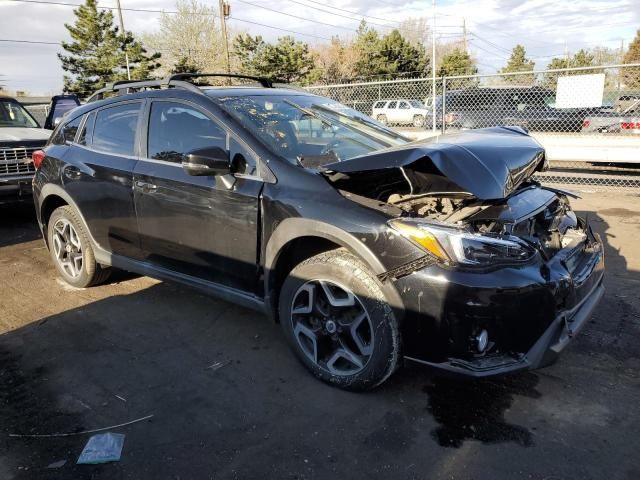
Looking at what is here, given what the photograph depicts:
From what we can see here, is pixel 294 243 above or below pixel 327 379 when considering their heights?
above

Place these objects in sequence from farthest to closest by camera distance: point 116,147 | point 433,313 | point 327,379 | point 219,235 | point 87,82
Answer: point 87,82 → point 116,147 → point 219,235 → point 327,379 → point 433,313

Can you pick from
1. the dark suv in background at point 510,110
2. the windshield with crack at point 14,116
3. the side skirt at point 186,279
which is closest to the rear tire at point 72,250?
the side skirt at point 186,279

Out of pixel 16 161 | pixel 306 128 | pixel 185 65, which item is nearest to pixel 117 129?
pixel 306 128

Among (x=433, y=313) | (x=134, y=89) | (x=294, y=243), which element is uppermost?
(x=134, y=89)

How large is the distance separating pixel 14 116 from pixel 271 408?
894cm

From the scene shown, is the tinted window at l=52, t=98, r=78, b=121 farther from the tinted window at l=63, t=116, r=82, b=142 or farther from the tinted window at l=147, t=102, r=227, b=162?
the tinted window at l=147, t=102, r=227, b=162

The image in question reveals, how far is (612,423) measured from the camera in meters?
2.75

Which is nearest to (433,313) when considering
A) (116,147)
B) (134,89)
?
(116,147)

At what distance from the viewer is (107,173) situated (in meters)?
4.23

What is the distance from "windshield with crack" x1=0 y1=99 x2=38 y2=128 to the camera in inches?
362

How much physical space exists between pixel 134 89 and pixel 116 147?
60 cm

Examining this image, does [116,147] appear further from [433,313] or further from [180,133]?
[433,313]

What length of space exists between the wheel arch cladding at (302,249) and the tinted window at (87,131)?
2406mm

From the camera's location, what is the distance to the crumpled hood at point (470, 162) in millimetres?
2701
